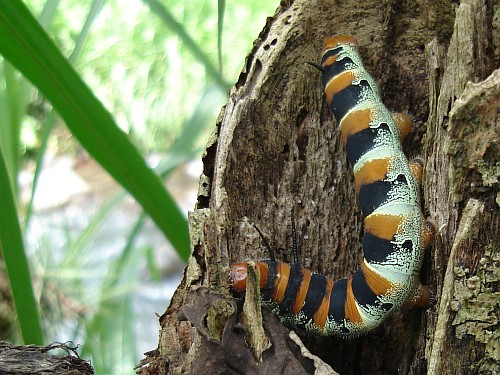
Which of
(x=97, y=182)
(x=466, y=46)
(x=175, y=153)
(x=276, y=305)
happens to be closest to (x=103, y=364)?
(x=175, y=153)

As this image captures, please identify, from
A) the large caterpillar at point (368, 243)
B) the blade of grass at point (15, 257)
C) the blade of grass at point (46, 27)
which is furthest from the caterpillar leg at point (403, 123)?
the blade of grass at point (15, 257)

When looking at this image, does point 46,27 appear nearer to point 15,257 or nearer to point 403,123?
point 15,257

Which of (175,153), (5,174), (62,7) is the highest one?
(62,7)

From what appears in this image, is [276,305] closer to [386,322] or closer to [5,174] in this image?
[386,322]

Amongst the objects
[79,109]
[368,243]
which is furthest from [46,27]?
[368,243]

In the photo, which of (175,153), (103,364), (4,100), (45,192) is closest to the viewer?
(4,100)

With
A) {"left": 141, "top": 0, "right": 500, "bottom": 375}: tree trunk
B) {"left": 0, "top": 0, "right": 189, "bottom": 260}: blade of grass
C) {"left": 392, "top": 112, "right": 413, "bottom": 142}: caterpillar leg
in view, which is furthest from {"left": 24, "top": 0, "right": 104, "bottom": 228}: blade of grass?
{"left": 392, "top": 112, "right": 413, "bottom": 142}: caterpillar leg
